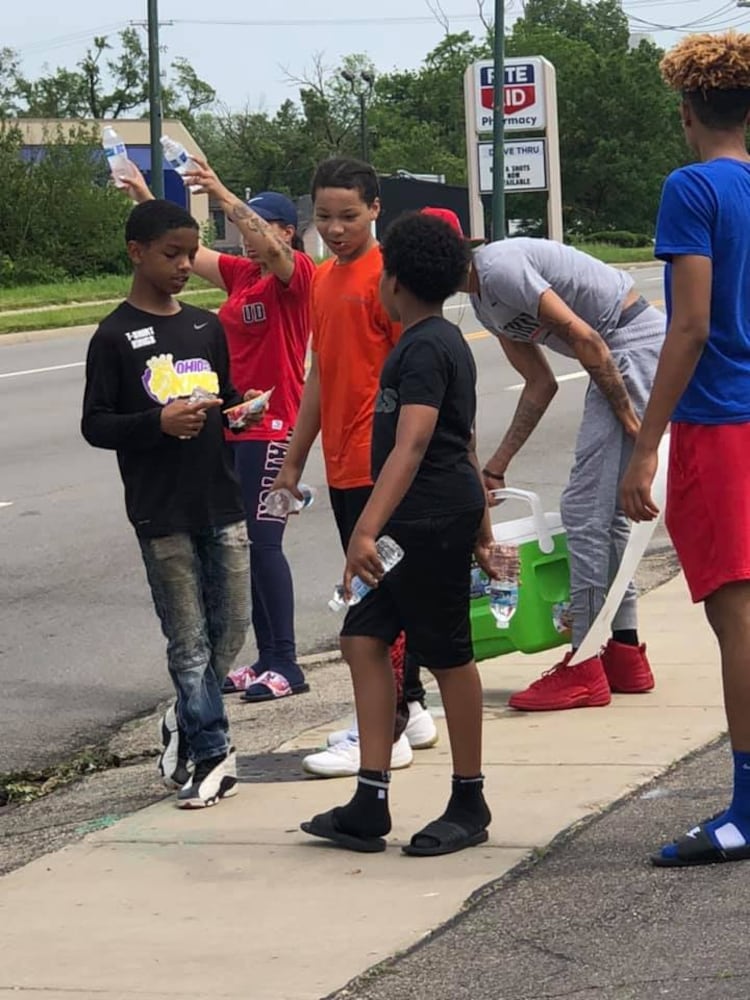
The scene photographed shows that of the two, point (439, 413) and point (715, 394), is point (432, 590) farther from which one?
point (715, 394)

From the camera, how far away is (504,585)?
247 inches

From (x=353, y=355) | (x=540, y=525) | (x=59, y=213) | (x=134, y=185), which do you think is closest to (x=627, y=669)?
(x=540, y=525)

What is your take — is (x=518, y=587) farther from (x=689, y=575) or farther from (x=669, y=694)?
(x=689, y=575)

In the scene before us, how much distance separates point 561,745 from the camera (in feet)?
20.0

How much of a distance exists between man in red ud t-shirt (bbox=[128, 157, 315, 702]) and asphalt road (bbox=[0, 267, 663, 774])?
60cm

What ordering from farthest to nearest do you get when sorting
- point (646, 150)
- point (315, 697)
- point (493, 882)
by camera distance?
point (646, 150) → point (315, 697) → point (493, 882)

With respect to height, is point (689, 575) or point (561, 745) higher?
point (689, 575)

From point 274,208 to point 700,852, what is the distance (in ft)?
11.5

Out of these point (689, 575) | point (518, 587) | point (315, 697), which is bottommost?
point (315, 697)

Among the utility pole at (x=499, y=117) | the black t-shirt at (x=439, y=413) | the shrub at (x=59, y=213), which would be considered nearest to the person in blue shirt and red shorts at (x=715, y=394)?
the black t-shirt at (x=439, y=413)

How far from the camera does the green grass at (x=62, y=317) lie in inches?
1069

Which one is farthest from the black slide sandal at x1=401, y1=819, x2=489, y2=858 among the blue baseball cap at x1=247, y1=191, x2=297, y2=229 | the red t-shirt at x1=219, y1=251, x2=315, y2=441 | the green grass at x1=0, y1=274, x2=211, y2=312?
the green grass at x1=0, y1=274, x2=211, y2=312

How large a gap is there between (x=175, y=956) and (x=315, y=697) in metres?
3.11

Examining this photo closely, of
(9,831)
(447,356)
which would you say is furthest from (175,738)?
(447,356)
